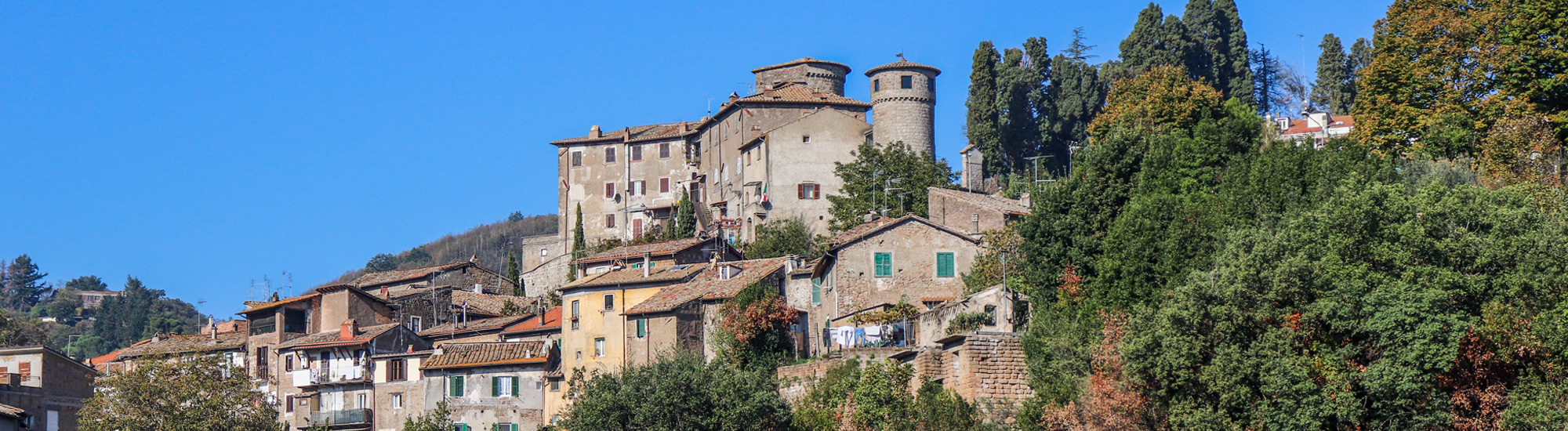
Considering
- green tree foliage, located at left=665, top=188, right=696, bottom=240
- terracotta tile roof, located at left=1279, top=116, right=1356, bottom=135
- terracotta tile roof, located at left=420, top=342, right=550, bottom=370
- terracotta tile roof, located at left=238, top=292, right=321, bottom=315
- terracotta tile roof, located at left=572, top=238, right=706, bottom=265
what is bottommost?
terracotta tile roof, located at left=420, top=342, right=550, bottom=370

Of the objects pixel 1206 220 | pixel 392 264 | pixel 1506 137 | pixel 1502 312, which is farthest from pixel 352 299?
pixel 392 264

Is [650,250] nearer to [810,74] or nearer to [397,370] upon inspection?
[397,370]

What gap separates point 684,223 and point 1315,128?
27.4m

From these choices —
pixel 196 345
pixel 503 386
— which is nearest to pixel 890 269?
pixel 503 386

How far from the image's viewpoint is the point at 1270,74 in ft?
265

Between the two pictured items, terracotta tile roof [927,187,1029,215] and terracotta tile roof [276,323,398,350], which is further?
terracotta tile roof [276,323,398,350]

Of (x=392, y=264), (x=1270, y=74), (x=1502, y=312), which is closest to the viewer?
(x=1502, y=312)

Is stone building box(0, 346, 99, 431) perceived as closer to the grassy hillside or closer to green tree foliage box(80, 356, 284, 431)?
green tree foliage box(80, 356, 284, 431)

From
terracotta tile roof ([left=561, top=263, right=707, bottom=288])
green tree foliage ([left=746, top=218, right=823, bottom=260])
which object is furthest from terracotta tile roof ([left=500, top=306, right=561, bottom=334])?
green tree foliage ([left=746, top=218, right=823, bottom=260])

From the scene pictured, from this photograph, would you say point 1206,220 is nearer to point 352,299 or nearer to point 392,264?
point 352,299

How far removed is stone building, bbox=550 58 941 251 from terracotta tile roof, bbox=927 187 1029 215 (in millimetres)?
9761

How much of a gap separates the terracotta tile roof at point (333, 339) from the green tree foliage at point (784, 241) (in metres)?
13.9

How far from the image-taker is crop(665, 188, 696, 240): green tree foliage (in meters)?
72.1

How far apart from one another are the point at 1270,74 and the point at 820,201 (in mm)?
25945
